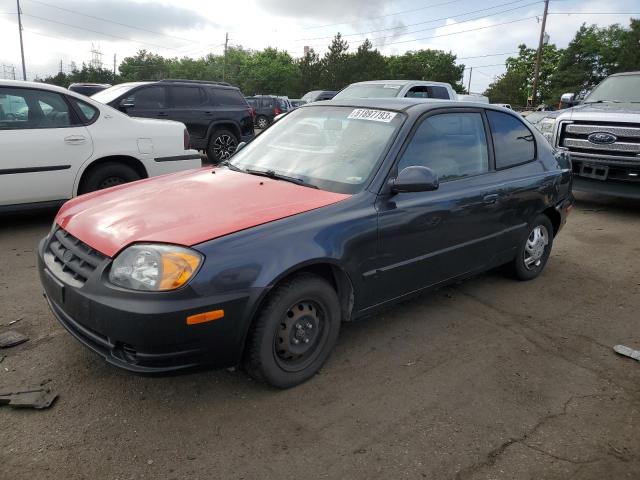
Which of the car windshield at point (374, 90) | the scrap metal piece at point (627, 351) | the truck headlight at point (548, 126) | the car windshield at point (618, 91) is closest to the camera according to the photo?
the scrap metal piece at point (627, 351)

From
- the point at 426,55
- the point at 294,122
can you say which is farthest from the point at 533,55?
the point at 294,122

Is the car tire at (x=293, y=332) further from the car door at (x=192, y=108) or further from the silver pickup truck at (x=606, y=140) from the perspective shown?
the car door at (x=192, y=108)

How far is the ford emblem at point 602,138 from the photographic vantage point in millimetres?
7305

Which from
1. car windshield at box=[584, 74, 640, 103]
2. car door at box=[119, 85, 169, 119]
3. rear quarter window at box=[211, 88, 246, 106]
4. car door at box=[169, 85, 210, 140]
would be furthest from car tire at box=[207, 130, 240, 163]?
car windshield at box=[584, 74, 640, 103]

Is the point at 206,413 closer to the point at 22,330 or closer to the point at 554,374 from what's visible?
the point at 22,330

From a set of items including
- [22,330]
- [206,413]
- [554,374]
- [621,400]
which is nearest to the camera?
[206,413]

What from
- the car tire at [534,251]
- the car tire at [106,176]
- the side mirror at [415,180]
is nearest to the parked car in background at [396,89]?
the car tire at [106,176]

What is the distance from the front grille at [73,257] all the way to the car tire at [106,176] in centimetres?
299

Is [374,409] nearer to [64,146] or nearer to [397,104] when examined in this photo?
[397,104]

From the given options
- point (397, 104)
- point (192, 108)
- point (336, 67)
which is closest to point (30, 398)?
point (397, 104)

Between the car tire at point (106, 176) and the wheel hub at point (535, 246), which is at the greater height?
the car tire at point (106, 176)

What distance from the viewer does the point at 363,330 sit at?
362 cm

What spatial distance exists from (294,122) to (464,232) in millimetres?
1528

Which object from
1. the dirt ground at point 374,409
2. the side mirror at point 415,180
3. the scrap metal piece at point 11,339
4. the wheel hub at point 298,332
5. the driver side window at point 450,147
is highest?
the driver side window at point 450,147
